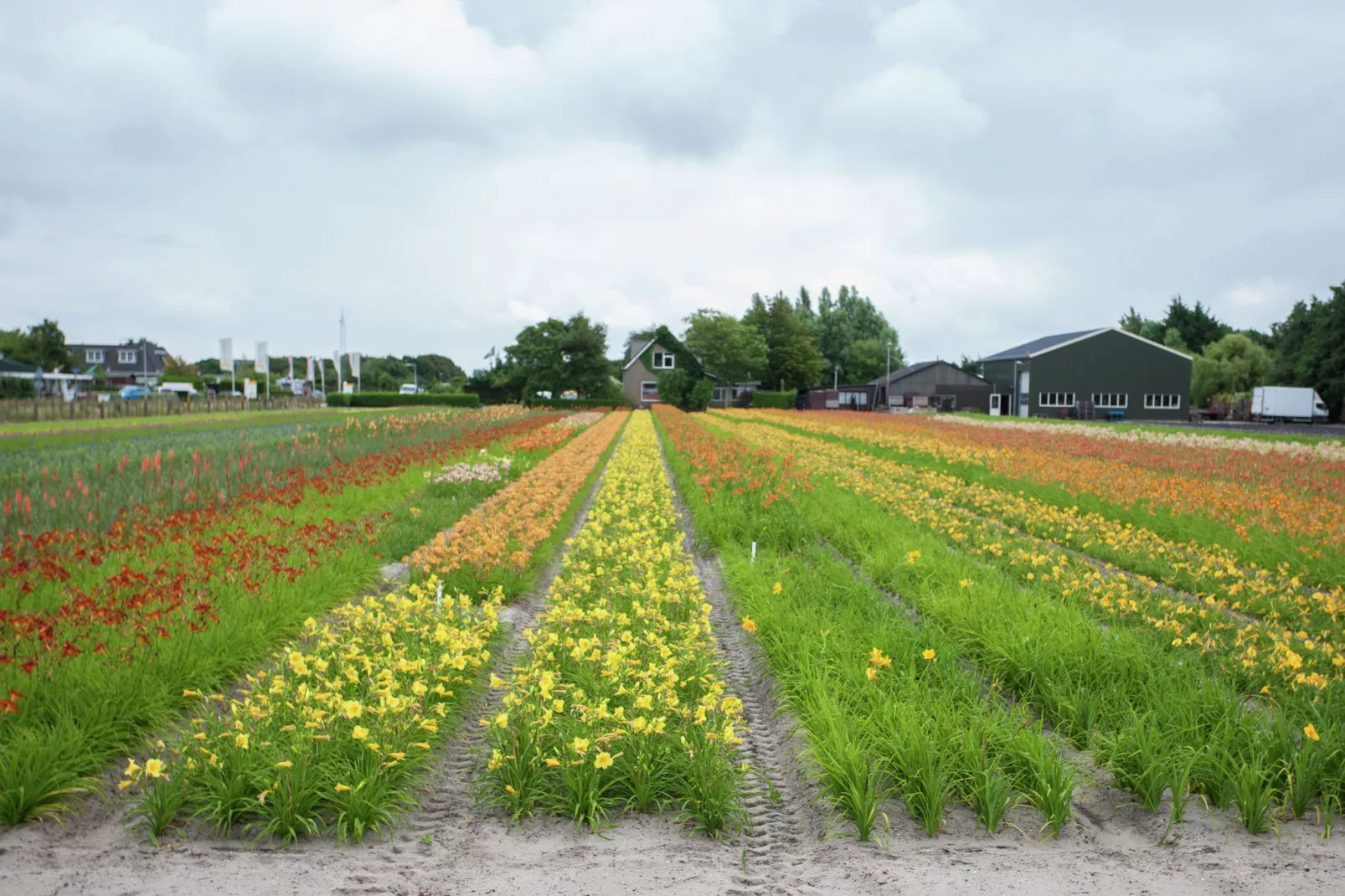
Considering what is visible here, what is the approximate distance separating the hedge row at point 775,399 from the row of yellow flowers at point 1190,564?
56.8 meters

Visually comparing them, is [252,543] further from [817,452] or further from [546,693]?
[817,452]

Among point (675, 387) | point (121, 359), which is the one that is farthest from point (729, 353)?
point (121, 359)

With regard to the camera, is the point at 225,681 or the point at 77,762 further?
the point at 225,681

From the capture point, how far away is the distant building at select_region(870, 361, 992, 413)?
72.2 meters

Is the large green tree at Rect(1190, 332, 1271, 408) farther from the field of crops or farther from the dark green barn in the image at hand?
the field of crops

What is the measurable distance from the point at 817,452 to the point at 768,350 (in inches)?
2631

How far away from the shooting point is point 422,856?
3.54 metres

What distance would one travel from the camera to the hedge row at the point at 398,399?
6372 cm

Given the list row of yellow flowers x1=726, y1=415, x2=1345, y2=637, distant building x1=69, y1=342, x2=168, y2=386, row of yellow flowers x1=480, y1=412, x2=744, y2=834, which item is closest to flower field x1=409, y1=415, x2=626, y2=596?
row of yellow flowers x1=480, y1=412, x2=744, y2=834

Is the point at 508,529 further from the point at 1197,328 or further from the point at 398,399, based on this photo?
the point at 1197,328

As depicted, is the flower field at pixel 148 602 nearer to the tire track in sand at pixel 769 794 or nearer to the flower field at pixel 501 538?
the flower field at pixel 501 538

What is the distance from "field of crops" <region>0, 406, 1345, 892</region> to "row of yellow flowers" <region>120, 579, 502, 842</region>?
2 centimetres

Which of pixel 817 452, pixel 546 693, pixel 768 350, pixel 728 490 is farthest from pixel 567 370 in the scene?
pixel 546 693

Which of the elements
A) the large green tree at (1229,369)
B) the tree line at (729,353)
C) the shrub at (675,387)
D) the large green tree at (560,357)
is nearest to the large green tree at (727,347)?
the tree line at (729,353)
